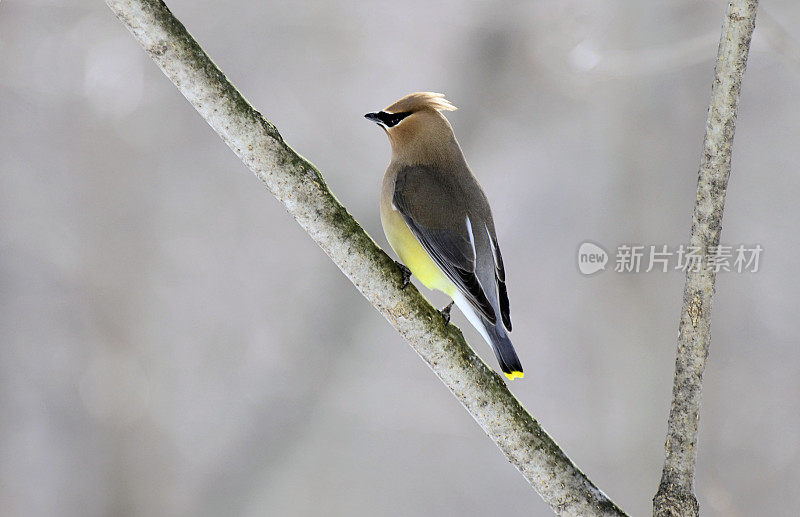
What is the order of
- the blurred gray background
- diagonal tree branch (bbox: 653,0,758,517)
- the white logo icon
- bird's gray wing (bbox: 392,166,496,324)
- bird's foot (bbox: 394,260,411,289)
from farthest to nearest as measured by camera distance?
the white logo icon
the blurred gray background
bird's gray wing (bbox: 392,166,496,324)
bird's foot (bbox: 394,260,411,289)
diagonal tree branch (bbox: 653,0,758,517)

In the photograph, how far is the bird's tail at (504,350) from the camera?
2.56 m

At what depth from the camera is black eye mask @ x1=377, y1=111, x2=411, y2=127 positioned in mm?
2776

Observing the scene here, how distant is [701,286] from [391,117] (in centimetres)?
117

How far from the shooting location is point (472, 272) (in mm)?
2730

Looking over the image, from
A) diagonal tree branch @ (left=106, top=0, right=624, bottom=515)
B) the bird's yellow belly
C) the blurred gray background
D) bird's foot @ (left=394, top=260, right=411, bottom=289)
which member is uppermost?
the blurred gray background

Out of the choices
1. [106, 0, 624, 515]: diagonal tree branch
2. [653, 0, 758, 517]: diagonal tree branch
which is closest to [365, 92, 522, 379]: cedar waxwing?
[106, 0, 624, 515]: diagonal tree branch

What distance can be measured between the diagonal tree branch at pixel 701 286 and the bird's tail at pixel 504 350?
0.58m

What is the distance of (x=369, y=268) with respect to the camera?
2.14 metres

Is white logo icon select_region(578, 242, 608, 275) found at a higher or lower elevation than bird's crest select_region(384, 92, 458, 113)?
higher

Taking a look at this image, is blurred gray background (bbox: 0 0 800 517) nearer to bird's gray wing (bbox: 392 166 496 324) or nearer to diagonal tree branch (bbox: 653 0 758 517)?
bird's gray wing (bbox: 392 166 496 324)

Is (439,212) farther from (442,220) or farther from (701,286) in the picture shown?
(701,286)

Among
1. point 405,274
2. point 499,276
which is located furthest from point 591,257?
point 405,274

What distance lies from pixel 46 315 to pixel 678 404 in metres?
5.91

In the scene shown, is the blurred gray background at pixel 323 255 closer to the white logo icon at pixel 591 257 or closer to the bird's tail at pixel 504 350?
the white logo icon at pixel 591 257
